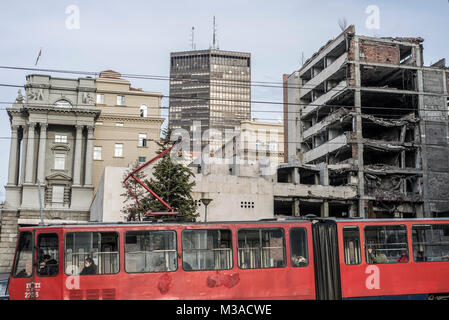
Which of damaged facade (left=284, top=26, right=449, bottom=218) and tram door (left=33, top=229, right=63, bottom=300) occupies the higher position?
damaged facade (left=284, top=26, right=449, bottom=218)

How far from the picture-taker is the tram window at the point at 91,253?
52.3 ft

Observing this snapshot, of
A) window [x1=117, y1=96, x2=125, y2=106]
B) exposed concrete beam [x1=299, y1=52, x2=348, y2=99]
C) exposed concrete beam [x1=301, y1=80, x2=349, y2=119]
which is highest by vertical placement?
exposed concrete beam [x1=299, y1=52, x2=348, y2=99]

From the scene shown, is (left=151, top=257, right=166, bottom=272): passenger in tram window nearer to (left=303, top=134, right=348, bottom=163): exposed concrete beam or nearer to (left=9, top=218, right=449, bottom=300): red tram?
(left=9, top=218, right=449, bottom=300): red tram

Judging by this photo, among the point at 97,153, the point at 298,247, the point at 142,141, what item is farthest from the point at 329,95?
the point at 298,247

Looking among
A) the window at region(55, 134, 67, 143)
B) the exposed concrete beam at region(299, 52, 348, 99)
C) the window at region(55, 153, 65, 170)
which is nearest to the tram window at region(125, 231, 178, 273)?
the exposed concrete beam at region(299, 52, 348, 99)

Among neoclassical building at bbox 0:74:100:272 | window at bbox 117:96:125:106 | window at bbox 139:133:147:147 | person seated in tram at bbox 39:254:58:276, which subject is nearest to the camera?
person seated in tram at bbox 39:254:58:276

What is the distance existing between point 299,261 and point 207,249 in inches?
129

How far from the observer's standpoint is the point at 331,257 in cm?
1756

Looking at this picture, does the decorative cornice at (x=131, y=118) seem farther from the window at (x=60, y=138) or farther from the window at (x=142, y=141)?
the window at (x=60, y=138)

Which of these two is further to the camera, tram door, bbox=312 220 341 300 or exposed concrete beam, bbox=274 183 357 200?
exposed concrete beam, bbox=274 183 357 200

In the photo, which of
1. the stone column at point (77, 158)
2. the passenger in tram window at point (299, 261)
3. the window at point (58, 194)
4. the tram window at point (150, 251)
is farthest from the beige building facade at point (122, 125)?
the passenger in tram window at point (299, 261)

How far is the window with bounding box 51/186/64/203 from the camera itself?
71000 millimetres

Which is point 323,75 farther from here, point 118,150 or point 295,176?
point 118,150
